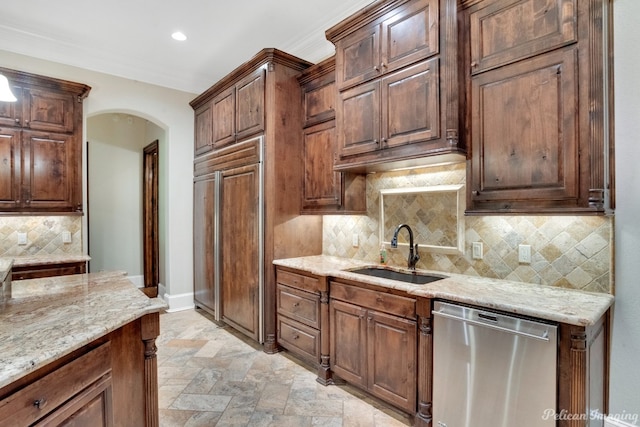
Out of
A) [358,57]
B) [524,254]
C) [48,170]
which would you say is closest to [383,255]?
[524,254]

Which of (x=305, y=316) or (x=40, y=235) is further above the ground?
(x=40, y=235)

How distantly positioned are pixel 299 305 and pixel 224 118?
234 cm

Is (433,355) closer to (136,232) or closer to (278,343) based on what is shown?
(278,343)

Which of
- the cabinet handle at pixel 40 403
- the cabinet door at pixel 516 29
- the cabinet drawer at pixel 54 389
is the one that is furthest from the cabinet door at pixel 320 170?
the cabinet handle at pixel 40 403

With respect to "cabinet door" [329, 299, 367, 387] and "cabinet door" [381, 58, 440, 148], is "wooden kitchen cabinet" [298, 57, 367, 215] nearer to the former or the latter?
"cabinet door" [381, 58, 440, 148]

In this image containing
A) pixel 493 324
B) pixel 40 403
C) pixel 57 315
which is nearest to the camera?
pixel 40 403

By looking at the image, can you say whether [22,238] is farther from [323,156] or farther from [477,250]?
[477,250]

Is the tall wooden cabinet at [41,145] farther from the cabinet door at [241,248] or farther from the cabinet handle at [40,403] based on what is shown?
the cabinet handle at [40,403]

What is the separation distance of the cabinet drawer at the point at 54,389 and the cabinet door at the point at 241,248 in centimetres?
194

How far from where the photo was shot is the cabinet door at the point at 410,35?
2156mm

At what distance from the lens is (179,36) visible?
3.54 metres

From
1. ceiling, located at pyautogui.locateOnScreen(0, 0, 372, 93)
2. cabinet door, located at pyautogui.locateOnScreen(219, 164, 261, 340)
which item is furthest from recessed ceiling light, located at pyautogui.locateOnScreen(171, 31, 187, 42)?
cabinet door, located at pyautogui.locateOnScreen(219, 164, 261, 340)

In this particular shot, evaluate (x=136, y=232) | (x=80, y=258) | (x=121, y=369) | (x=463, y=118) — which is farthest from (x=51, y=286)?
(x=136, y=232)

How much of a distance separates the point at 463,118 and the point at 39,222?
14.3 ft
